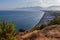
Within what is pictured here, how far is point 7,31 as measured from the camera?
1284cm

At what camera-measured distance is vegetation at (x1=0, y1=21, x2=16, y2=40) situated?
1246 cm

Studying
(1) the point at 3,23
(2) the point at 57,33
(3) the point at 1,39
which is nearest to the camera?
(3) the point at 1,39

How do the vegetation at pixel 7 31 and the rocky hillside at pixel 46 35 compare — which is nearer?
the vegetation at pixel 7 31

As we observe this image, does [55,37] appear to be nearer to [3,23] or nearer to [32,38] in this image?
[32,38]

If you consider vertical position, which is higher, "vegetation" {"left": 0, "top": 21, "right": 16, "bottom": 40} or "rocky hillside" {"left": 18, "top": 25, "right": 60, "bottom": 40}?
"vegetation" {"left": 0, "top": 21, "right": 16, "bottom": 40}

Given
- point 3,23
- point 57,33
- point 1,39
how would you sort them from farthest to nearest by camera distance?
point 57,33 → point 3,23 → point 1,39

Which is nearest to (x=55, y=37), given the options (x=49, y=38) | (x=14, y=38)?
(x=49, y=38)

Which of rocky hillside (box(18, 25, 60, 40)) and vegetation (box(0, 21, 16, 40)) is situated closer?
vegetation (box(0, 21, 16, 40))

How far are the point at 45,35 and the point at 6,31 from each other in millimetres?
3250

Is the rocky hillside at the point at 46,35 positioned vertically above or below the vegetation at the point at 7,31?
below

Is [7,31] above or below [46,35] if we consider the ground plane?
above

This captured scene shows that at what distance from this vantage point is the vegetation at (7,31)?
12.5 metres

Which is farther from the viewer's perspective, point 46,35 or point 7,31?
point 46,35

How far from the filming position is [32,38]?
14.0m
